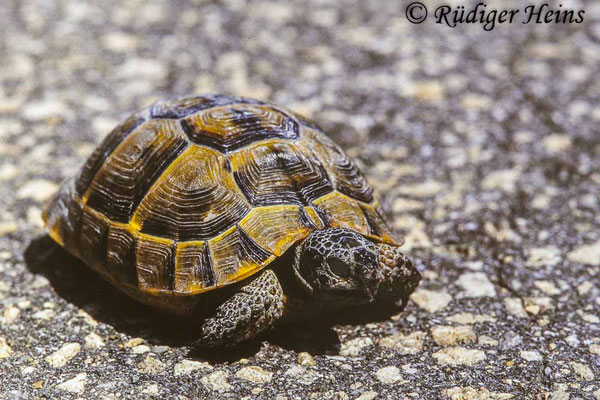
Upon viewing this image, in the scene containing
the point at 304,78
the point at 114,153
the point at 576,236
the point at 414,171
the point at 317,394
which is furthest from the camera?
the point at 304,78

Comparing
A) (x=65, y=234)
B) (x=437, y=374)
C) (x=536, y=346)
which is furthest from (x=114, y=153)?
(x=536, y=346)

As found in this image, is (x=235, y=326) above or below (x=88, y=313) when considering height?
above

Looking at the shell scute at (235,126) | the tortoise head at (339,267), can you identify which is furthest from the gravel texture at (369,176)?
the shell scute at (235,126)

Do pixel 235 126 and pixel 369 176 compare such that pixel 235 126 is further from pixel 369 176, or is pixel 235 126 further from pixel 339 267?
pixel 369 176

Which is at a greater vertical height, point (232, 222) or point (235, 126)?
point (235, 126)

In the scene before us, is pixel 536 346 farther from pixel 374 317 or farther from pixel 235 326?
pixel 235 326
